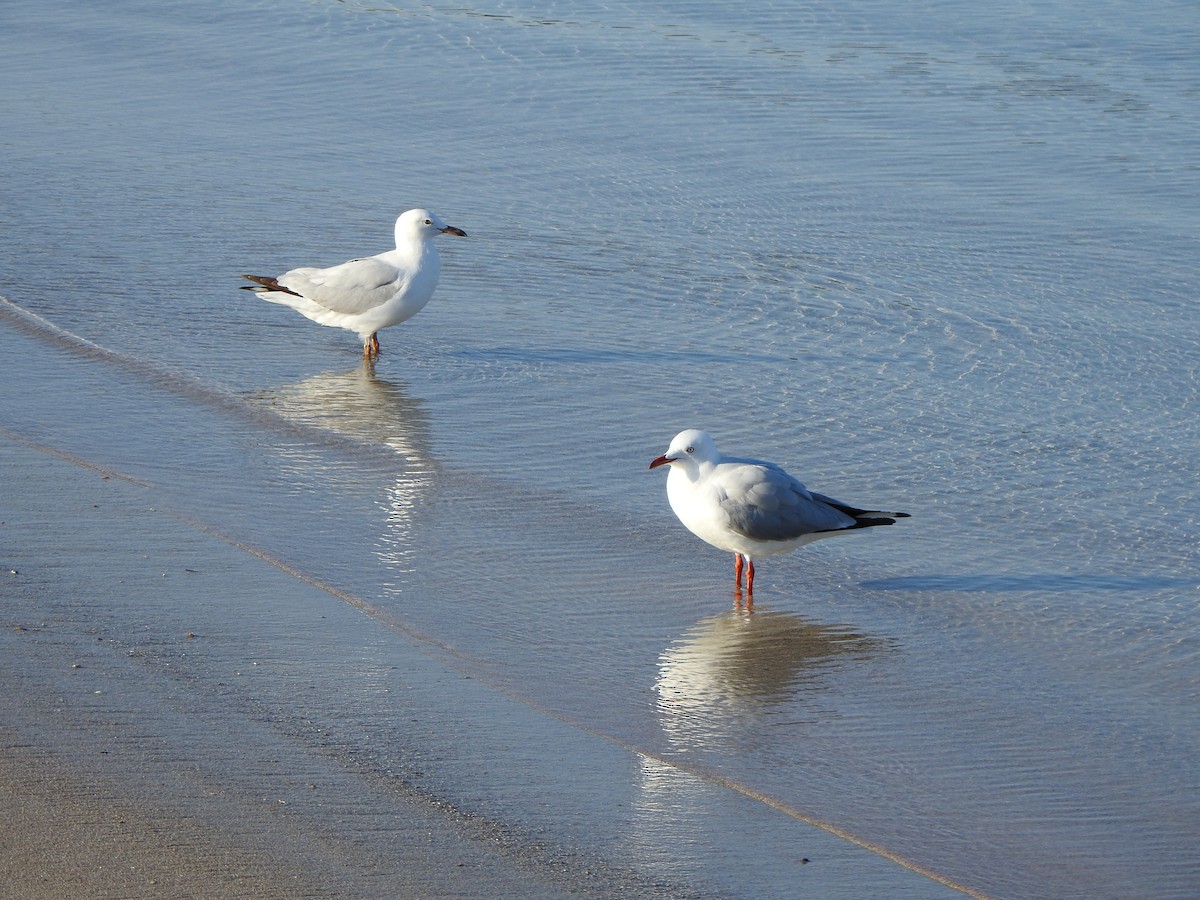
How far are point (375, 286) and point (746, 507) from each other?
12.6 ft

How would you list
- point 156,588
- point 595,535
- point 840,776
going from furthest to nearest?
point 595,535, point 156,588, point 840,776

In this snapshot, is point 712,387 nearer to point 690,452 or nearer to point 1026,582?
point 690,452

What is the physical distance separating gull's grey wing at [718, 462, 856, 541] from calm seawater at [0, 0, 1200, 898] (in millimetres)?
279

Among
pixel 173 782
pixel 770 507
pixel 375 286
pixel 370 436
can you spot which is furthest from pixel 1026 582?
Answer: pixel 375 286

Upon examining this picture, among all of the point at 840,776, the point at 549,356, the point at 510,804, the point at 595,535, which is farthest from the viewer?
the point at 549,356

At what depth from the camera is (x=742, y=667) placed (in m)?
5.59

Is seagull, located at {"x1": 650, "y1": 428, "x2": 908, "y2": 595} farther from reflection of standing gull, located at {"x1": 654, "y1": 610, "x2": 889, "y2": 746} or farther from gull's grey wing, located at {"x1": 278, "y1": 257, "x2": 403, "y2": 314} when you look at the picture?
gull's grey wing, located at {"x1": 278, "y1": 257, "x2": 403, "y2": 314}

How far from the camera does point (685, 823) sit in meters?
4.39

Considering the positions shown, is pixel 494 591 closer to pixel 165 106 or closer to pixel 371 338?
pixel 371 338

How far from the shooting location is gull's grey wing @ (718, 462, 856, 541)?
608 cm

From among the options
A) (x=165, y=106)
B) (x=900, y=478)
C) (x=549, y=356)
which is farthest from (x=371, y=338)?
(x=165, y=106)

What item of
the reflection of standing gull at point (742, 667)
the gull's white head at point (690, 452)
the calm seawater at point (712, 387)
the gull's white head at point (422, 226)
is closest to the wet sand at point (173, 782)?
the calm seawater at point (712, 387)

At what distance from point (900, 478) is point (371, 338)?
132 inches

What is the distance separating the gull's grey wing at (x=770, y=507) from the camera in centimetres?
608
